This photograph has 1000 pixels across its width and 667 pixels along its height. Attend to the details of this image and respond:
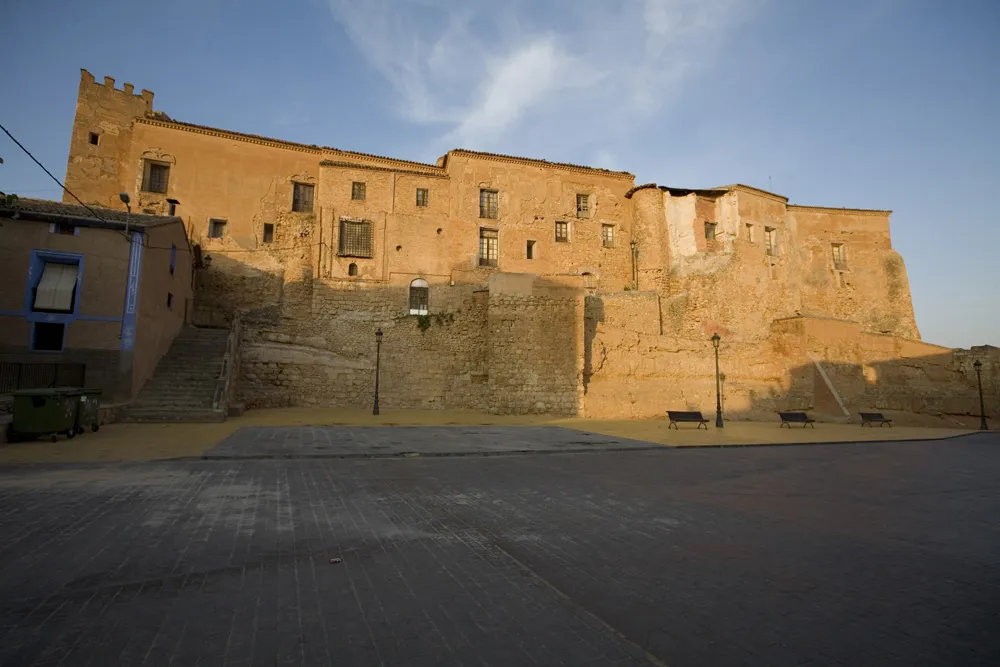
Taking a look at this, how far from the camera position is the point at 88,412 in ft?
39.2

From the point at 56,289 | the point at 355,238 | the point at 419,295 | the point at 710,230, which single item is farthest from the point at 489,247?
the point at 56,289

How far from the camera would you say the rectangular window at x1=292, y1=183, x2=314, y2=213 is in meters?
28.7

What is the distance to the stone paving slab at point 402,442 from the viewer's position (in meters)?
9.96

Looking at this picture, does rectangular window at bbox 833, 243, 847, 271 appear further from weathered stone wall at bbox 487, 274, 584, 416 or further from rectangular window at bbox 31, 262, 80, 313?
rectangular window at bbox 31, 262, 80, 313

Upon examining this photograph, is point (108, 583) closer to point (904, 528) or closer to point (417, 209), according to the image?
point (904, 528)

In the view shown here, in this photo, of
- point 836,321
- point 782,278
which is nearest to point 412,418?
A: point 836,321

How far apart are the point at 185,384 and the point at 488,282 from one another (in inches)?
581

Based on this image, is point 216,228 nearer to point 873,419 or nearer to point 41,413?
point 41,413

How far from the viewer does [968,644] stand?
2.80 meters

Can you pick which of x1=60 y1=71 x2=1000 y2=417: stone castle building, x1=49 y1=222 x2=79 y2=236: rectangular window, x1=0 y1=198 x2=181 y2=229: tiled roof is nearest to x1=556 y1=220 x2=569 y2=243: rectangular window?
x1=60 y1=71 x2=1000 y2=417: stone castle building

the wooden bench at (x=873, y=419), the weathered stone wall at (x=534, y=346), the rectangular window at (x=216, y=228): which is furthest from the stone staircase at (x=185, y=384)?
the wooden bench at (x=873, y=419)

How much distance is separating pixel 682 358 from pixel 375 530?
69.1 feet

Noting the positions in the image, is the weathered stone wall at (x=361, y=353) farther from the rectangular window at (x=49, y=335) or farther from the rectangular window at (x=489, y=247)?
the rectangular window at (x=49, y=335)

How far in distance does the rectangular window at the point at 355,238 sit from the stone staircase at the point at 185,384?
8336 mm
